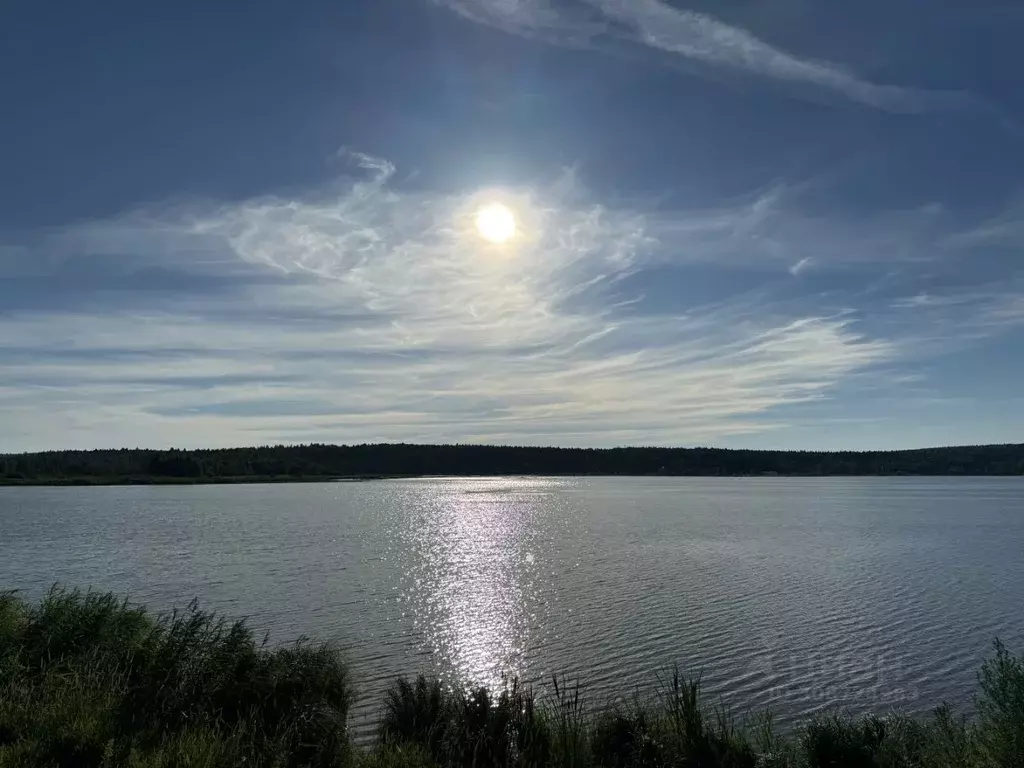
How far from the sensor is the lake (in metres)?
18.8

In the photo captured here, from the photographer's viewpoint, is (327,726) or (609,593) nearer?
(327,726)

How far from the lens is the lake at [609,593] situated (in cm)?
1875

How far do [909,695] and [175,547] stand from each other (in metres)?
38.7

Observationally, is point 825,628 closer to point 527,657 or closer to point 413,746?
point 527,657

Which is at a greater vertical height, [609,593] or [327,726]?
[327,726]

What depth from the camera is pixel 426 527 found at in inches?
2469

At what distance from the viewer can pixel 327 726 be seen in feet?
35.9

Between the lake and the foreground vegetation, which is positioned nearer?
the foreground vegetation

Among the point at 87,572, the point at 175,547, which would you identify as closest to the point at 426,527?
the point at 175,547

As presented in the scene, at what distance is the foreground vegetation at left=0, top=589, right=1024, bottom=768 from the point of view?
963 cm

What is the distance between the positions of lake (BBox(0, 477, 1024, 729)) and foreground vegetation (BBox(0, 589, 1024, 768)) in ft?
8.42

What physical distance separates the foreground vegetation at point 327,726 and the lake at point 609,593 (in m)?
2.57

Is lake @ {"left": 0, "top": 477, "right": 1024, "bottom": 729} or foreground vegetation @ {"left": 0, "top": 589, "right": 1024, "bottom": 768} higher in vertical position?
foreground vegetation @ {"left": 0, "top": 589, "right": 1024, "bottom": 768}

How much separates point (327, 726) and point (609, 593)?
19.7 m
